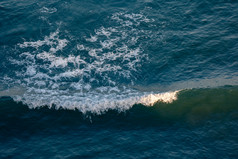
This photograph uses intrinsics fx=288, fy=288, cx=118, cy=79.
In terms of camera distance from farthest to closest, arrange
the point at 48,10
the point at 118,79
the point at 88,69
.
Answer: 1. the point at 48,10
2. the point at 88,69
3. the point at 118,79

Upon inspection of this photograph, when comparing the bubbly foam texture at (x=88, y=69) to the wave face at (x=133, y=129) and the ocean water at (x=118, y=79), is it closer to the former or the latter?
the ocean water at (x=118, y=79)

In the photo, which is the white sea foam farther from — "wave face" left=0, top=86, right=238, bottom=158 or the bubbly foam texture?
"wave face" left=0, top=86, right=238, bottom=158

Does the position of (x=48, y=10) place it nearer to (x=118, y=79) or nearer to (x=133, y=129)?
(x=118, y=79)

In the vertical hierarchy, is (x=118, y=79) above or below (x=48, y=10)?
below

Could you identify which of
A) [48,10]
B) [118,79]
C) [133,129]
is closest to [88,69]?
[118,79]

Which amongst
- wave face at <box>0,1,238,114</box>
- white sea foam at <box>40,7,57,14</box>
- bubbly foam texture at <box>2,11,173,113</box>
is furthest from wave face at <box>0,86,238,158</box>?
white sea foam at <box>40,7,57,14</box>
